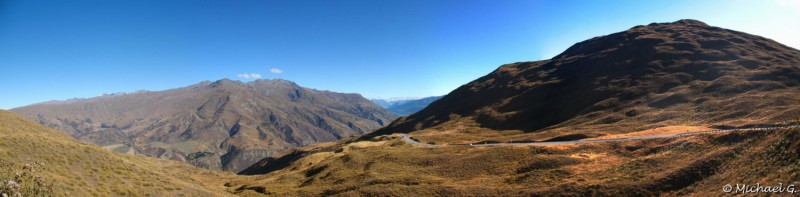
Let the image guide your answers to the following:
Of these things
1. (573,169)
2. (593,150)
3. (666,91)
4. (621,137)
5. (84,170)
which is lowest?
(573,169)

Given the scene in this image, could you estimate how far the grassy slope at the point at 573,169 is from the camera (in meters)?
35.1

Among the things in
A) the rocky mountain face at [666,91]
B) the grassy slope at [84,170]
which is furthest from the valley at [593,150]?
the rocky mountain face at [666,91]

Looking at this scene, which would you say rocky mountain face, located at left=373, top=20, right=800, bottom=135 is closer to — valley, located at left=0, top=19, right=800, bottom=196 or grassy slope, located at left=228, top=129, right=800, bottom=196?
valley, located at left=0, top=19, right=800, bottom=196

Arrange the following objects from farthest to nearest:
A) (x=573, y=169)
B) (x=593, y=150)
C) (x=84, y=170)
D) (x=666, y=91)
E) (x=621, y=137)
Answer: (x=666, y=91)
(x=621, y=137)
(x=593, y=150)
(x=573, y=169)
(x=84, y=170)

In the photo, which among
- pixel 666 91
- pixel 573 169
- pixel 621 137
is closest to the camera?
pixel 573 169

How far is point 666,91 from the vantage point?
13362 cm

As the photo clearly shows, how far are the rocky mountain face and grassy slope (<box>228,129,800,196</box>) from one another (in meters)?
41.6

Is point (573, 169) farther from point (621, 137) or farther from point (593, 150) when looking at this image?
point (621, 137)

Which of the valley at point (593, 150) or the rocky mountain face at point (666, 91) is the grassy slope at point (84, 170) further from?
the rocky mountain face at point (666, 91)

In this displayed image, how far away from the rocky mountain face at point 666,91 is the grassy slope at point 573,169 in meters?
41.6

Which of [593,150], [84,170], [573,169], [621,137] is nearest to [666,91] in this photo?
[621,137]

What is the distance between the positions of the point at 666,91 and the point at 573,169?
106649 mm

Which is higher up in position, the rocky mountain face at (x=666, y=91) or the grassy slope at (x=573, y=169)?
the rocky mountain face at (x=666, y=91)

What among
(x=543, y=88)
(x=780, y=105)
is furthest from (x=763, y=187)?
(x=543, y=88)
